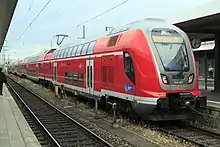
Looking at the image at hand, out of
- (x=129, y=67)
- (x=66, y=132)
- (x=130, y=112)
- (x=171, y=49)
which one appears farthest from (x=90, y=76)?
(x=171, y=49)

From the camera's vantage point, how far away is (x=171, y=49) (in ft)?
37.6

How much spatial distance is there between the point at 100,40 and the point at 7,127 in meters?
5.84

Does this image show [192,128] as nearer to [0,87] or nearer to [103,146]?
[103,146]

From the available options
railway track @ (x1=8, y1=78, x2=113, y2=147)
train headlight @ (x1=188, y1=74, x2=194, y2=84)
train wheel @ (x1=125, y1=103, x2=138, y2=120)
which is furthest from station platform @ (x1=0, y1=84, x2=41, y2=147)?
train headlight @ (x1=188, y1=74, x2=194, y2=84)

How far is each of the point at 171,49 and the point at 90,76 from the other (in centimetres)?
547

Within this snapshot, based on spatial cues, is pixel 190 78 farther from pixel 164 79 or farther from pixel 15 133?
pixel 15 133

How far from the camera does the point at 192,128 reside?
37.9 ft

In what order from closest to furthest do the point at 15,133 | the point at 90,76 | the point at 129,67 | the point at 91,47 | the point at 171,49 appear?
the point at 15,133, the point at 171,49, the point at 129,67, the point at 90,76, the point at 91,47

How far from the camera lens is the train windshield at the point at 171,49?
11.2 meters

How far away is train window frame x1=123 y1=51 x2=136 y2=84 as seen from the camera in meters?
11.4

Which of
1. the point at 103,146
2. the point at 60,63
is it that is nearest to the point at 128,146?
the point at 103,146

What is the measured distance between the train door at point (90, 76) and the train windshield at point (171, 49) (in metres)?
4.80

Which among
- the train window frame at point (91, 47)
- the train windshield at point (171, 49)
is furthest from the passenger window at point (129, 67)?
the train window frame at point (91, 47)

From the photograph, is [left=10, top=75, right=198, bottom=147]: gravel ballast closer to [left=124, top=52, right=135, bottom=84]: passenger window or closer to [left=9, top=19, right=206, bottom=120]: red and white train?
[left=9, top=19, right=206, bottom=120]: red and white train
